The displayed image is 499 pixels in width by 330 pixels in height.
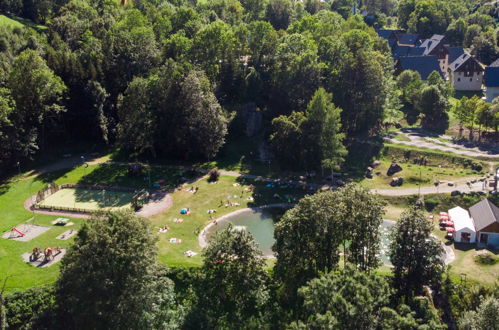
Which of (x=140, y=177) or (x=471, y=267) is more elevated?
(x=140, y=177)

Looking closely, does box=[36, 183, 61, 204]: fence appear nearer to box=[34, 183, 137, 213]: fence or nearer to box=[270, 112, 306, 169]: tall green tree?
box=[34, 183, 137, 213]: fence

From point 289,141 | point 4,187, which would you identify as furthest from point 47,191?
point 289,141

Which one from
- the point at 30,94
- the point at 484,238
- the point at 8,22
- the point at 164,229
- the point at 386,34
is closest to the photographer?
the point at 484,238

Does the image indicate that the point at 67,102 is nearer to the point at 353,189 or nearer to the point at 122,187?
the point at 122,187

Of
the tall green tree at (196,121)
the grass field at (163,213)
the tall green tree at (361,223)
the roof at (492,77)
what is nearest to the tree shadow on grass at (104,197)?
the grass field at (163,213)

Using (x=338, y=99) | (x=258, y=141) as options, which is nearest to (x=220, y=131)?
(x=258, y=141)

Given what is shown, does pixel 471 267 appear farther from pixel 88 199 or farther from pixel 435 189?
pixel 88 199

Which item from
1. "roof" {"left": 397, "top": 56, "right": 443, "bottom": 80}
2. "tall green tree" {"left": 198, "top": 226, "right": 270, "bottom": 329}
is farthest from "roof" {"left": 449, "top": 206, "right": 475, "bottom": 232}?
"roof" {"left": 397, "top": 56, "right": 443, "bottom": 80}
